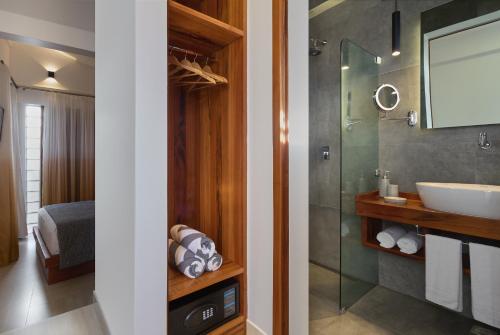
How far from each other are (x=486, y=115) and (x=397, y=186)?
2.28ft

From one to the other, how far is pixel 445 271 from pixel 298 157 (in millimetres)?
1183

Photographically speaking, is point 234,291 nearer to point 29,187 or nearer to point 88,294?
point 88,294

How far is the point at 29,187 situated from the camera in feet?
13.5

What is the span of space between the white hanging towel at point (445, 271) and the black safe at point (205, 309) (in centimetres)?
120

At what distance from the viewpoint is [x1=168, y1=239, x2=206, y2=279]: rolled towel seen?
1.08m

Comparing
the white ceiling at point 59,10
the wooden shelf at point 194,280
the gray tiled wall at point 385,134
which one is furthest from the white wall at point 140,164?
the white ceiling at point 59,10

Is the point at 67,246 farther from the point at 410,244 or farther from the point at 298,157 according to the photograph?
the point at 410,244

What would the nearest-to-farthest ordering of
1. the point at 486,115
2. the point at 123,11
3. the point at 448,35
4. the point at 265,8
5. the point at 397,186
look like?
the point at 123,11
the point at 265,8
the point at 486,115
the point at 448,35
the point at 397,186

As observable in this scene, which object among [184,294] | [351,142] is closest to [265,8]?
[351,142]

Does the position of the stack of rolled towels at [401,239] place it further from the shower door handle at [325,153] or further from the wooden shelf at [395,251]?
the shower door handle at [325,153]

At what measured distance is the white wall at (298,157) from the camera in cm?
108

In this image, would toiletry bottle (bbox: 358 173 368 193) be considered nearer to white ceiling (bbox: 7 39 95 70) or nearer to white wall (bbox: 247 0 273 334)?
white wall (bbox: 247 0 273 334)

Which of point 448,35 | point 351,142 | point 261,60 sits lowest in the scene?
point 351,142

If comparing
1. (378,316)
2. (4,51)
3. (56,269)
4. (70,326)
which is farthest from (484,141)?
(4,51)
